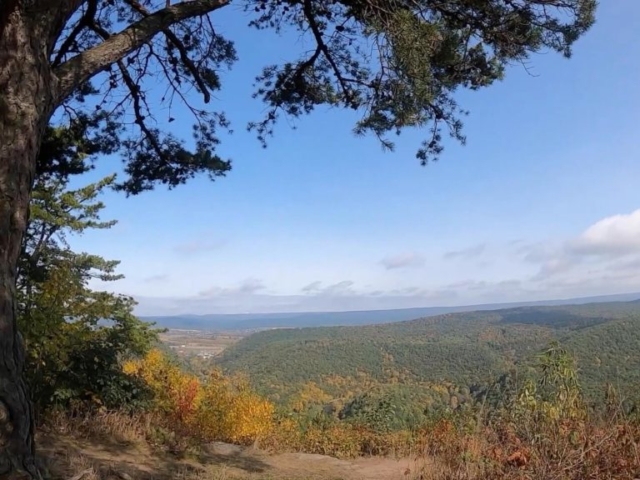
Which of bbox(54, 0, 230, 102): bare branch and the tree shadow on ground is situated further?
the tree shadow on ground

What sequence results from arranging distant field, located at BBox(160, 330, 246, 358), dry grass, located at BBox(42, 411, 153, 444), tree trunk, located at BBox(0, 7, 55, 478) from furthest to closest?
Result: distant field, located at BBox(160, 330, 246, 358), dry grass, located at BBox(42, 411, 153, 444), tree trunk, located at BBox(0, 7, 55, 478)

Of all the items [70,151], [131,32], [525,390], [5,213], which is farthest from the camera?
[70,151]

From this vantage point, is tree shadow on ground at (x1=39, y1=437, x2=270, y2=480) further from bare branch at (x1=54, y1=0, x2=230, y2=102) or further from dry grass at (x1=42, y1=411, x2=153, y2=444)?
bare branch at (x1=54, y1=0, x2=230, y2=102)

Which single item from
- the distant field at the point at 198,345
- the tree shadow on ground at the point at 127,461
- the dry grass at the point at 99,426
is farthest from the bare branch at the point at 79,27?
the distant field at the point at 198,345

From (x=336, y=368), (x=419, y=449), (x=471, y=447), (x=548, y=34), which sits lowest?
(x=336, y=368)

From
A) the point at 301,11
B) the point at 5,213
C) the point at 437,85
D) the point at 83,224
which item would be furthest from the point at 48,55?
the point at 83,224

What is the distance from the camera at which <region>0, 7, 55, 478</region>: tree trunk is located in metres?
1.85

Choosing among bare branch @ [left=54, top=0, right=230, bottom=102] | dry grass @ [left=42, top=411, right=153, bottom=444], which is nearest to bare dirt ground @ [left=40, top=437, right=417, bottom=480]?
dry grass @ [left=42, top=411, right=153, bottom=444]

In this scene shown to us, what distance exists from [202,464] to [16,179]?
329 cm

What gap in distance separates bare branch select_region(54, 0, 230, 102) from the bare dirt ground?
7.37 feet

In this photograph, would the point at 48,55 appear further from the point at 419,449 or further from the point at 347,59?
the point at 419,449

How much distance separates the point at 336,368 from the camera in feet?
232

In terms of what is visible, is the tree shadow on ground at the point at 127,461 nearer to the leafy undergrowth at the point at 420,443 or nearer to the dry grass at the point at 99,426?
the leafy undergrowth at the point at 420,443

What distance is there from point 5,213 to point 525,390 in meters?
3.00
